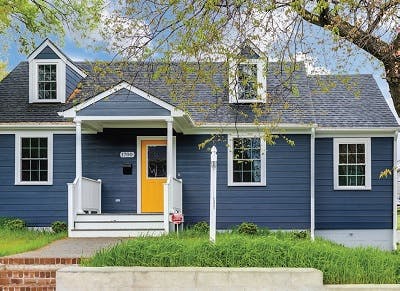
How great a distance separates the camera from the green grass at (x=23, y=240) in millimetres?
11414

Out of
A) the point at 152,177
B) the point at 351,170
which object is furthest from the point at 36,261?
the point at 351,170

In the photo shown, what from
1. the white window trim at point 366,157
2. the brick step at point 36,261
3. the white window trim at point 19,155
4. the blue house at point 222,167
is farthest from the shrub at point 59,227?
the white window trim at point 366,157

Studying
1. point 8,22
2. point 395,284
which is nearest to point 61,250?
point 395,284

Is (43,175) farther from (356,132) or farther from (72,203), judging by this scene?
(356,132)

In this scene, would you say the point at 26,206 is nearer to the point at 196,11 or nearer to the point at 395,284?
the point at 196,11

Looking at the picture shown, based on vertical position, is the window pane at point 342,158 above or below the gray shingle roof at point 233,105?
below

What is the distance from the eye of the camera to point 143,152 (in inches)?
645

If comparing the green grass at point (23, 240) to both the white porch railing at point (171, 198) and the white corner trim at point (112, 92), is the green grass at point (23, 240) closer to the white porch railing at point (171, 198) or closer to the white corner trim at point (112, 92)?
the white porch railing at point (171, 198)

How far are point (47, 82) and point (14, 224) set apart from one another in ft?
14.1

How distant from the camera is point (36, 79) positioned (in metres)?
17.0

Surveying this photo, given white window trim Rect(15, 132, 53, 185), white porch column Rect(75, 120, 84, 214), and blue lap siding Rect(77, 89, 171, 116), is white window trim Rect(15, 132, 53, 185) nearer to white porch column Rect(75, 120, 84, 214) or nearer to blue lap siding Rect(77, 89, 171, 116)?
white porch column Rect(75, 120, 84, 214)

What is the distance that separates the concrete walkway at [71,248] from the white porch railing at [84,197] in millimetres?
773

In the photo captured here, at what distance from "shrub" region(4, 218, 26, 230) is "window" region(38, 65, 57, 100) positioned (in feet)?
12.2

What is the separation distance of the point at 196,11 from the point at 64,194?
893cm
